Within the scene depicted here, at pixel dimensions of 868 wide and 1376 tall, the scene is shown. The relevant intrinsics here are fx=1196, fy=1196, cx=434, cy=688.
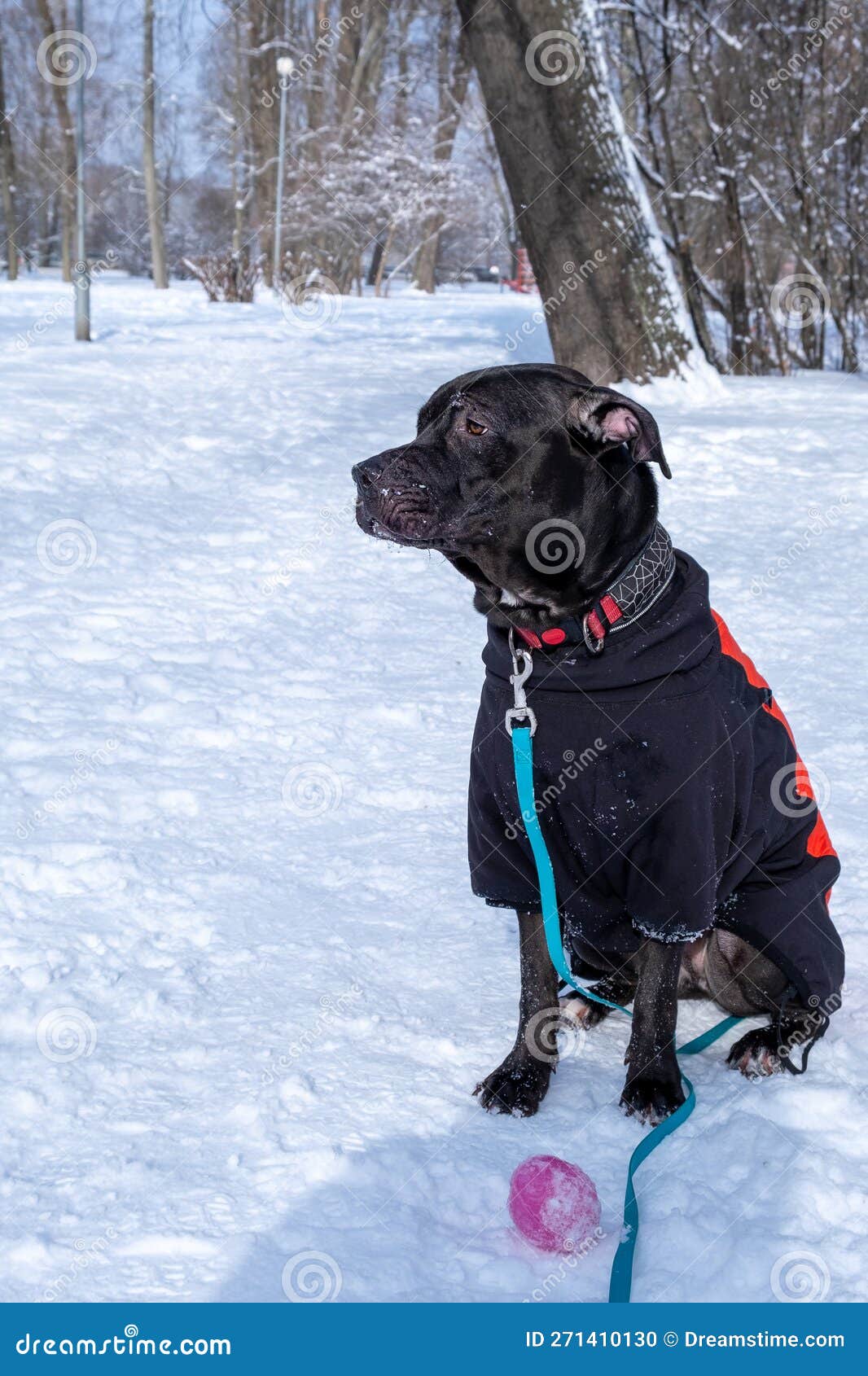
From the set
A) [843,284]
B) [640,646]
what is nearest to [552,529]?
[640,646]

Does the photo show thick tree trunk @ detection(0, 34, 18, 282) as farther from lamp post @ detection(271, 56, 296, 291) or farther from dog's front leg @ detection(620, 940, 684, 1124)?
dog's front leg @ detection(620, 940, 684, 1124)

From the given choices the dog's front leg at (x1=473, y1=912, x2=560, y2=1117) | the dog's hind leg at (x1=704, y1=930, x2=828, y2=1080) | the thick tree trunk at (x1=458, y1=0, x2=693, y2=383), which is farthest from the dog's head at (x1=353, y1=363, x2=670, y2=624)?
the thick tree trunk at (x1=458, y1=0, x2=693, y2=383)

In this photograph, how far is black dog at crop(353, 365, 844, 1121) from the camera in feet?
8.00

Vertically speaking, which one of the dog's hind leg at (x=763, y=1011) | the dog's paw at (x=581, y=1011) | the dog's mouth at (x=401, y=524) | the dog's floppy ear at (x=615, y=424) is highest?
the dog's floppy ear at (x=615, y=424)

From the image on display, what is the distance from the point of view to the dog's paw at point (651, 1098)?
2.59 metres

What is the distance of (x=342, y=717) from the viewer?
15.1 feet

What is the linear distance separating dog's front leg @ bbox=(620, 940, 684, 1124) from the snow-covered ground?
0.08 metres

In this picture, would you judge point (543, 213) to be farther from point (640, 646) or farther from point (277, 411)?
point (640, 646)

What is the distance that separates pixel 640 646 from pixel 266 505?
4313 mm

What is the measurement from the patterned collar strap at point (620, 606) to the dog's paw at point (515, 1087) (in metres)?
0.95

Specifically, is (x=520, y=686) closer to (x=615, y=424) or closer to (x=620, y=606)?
(x=620, y=606)

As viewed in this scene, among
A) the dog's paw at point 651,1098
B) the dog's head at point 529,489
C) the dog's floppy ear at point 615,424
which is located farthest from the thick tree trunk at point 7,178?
the dog's paw at point 651,1098

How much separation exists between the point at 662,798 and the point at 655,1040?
2.00 ft

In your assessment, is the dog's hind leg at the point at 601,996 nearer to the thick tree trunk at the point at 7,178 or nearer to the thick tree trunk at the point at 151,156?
the thick tree trunk at the point at 151,156
